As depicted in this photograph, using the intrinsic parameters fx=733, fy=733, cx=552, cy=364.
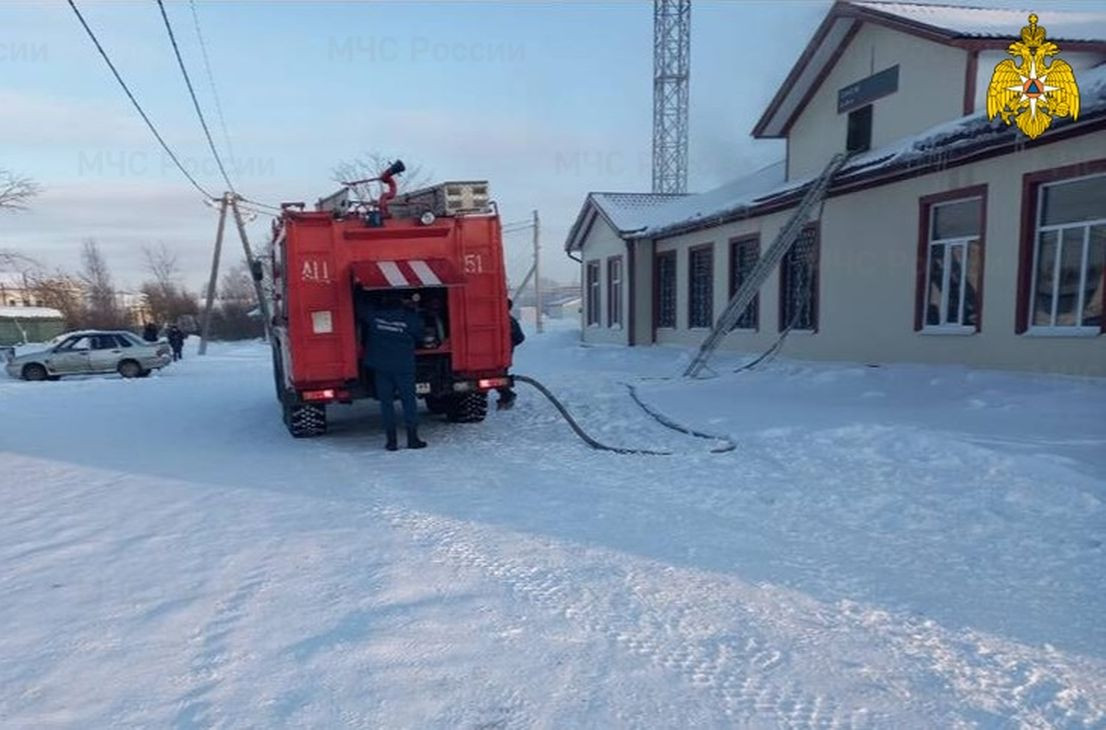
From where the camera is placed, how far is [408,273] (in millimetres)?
8805

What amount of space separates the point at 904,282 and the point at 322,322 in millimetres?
9967

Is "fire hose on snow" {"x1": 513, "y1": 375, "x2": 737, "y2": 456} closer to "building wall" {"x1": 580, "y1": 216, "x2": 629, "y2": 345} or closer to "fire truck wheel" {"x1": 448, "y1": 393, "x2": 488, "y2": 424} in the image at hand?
"fire truck wheel" {"x1": 448, "y1": 393, "x2": 488, "y2": 424}

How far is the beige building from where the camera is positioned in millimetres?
10164

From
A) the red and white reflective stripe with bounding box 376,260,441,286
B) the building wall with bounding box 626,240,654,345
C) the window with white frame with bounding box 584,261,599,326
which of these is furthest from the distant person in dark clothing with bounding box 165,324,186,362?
the red and white reflective stripe with bounding box 376,260,441,286

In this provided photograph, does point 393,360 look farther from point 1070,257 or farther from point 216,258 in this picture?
point 216,258

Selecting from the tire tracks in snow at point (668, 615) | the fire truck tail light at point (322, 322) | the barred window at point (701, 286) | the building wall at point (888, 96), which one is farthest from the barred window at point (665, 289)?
the tire tracks in snow at point (668, 615)

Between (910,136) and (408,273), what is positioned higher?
(910,136)

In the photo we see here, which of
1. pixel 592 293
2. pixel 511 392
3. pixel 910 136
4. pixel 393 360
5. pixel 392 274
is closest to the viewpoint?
pixel 393 360

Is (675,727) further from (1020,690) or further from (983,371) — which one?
(983,371)

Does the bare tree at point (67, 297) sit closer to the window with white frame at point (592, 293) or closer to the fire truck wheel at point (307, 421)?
the window with white frame at point (592, 293)

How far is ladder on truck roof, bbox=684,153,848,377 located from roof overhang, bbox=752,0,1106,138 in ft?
8.03

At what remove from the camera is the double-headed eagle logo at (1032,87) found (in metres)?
10.0

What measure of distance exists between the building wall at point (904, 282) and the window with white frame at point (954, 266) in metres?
0.23

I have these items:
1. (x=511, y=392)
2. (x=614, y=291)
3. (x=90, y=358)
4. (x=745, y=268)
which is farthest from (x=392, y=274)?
(x=90, y=358)
